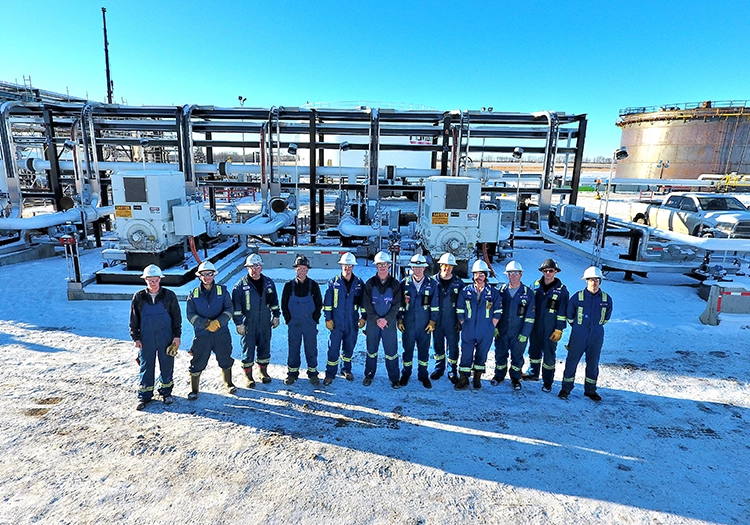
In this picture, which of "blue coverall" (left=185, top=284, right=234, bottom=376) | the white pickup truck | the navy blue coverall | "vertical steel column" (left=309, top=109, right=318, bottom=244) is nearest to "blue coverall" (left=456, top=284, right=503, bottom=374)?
the navy blue coverall

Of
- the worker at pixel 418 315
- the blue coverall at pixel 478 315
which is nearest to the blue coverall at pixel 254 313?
the worker at pixel 418 315

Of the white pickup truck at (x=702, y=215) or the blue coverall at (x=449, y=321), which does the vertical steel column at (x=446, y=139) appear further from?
the blue coverall at (x=449, y=321)

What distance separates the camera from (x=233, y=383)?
200 inches

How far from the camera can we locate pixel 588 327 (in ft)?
15.3

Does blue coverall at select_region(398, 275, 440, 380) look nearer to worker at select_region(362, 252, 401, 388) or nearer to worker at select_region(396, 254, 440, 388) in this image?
worker at select_region(396, 254, 440, 388)

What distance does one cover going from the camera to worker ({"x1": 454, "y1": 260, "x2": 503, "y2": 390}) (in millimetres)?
4828

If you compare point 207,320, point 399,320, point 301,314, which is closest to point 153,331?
point 207,320

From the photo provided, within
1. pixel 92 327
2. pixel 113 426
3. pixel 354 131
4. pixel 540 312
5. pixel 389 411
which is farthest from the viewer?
pixel 354 131

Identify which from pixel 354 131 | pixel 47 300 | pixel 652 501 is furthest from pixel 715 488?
pixel 354 131

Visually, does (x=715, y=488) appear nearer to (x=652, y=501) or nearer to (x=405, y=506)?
(x=652, y=501)

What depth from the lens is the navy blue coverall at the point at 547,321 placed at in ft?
15.7

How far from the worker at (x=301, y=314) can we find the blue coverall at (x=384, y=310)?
608 mm

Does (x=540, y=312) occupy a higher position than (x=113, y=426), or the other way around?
(x=540, y=312)

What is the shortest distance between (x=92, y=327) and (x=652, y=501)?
7585 mm
